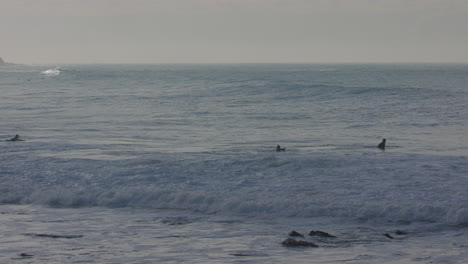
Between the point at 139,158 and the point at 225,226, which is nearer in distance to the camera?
the point at 225,226

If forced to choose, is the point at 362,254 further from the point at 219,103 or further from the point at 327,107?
the point at 219,103

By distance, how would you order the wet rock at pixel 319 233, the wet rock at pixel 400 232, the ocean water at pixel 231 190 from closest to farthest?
the ocean water at pixel 231 190, the wet rock at pixel 319 233, the wet rock at pixel 400 232

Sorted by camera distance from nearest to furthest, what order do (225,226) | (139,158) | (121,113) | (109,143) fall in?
(225,226)
(139,158)
(109,143)
(121,113)

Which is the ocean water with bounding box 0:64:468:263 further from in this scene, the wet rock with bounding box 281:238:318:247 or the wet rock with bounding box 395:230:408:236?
the wet rock with bounding box 281:238:318:247

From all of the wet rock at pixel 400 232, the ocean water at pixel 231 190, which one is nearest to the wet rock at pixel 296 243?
the ocean water at pixel 231 190

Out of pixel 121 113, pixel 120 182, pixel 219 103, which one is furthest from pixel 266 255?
pixel 219 103

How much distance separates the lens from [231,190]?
19969 mm

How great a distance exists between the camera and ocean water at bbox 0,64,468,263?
45.8 ft

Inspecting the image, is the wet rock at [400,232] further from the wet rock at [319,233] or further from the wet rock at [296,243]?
the wet rock at [296,243]

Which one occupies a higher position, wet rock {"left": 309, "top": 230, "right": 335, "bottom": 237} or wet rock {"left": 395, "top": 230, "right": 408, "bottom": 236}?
wet rock {"left": 309, "top": 230, "right": 335, "bottom": 237}

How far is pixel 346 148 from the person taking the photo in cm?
2802

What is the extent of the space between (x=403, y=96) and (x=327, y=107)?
434 inches

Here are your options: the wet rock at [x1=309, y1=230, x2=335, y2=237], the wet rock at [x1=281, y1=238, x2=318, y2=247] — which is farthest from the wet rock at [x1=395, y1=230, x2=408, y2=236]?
the wet rock at [x1=281, y1=238, x2=318, y2=247]

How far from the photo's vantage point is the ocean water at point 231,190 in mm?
13945
